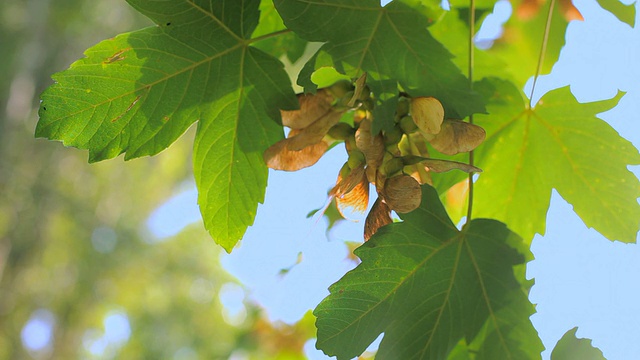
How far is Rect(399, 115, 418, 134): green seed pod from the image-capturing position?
0.51m

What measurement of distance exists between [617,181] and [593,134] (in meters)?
0.05

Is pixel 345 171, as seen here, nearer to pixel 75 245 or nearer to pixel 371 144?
pixel 371 144

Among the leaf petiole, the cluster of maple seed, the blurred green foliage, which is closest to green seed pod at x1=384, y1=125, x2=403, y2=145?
the cluster of maple seed

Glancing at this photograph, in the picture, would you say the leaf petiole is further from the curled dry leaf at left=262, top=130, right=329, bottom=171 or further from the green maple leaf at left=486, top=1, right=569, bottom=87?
the green maple leaf at left=486, top=1, right=569, bottom=87

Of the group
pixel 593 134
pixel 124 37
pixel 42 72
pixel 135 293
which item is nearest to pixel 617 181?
pixel 593 134

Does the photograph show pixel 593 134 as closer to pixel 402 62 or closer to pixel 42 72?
pixel 402 62

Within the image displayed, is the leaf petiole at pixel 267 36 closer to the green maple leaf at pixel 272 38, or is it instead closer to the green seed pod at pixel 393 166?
the green maple leaf at pixel 272 38

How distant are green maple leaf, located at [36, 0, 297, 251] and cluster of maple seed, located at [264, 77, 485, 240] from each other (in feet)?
0.08

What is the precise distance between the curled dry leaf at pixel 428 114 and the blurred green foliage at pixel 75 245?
5272 mm

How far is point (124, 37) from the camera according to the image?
1.71ft

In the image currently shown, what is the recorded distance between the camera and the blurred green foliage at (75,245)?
5.87m

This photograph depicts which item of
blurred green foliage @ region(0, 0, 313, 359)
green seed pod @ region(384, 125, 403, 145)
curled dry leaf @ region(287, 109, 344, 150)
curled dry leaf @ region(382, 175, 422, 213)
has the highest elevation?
blurred green foliage @ region(0, 0, 313, 359)

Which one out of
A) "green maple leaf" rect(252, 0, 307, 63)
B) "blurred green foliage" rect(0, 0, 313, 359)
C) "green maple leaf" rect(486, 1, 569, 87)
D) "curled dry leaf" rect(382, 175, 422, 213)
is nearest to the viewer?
"curled dry leaf" rect(382, 175, 422, 213)

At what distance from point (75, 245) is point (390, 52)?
6.49m
